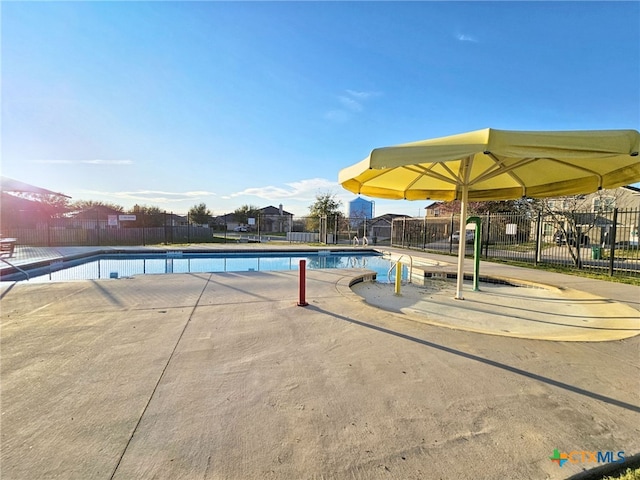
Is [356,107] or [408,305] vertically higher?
[356,107]

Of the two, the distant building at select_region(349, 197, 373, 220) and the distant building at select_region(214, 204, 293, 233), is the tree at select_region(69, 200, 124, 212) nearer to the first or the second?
the distant building at select_region(214, 204, 293, 233)

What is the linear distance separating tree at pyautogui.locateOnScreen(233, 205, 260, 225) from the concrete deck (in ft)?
143

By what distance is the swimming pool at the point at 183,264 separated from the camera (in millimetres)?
9578

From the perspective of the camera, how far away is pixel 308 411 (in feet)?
7.04

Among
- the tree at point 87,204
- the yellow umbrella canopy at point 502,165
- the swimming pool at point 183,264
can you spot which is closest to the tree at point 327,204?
the swimming pool at point 183,264

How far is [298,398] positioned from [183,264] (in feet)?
37.3

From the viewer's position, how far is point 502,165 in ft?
18.6

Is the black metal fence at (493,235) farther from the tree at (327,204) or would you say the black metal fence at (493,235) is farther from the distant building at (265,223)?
the distant building at (265,223)

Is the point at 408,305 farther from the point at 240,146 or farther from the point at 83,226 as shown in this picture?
the point at 83,226

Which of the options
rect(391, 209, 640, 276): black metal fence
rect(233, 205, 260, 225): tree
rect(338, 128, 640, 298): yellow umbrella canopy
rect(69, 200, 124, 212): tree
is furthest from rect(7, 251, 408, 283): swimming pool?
rect(233, 205, 260, 225): tree

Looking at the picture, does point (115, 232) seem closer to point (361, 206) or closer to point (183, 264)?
point (183, 264)

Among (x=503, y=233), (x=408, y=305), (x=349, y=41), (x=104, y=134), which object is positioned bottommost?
(x=408, y=305)

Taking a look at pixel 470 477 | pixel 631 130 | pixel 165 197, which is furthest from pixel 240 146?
pixel 165 197

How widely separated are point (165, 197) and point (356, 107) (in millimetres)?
32524
